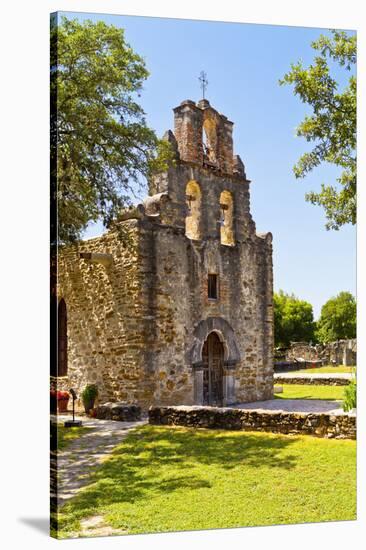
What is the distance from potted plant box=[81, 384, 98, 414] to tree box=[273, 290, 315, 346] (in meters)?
3.17

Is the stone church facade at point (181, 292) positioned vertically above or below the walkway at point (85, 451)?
above

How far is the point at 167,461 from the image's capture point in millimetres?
9258

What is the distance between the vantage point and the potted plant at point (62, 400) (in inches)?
340

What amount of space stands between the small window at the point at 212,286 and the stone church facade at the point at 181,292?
25 mm

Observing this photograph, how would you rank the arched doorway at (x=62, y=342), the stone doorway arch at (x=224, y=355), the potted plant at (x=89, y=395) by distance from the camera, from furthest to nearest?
the stone doorway arch at (x=224, y=355) < the potted plant at (x=89, y=395) < the arched doorway at (x=62, y=342)

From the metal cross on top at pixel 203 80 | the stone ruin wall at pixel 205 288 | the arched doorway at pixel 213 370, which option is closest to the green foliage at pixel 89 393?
the stone ruin wall at pixel 205 288

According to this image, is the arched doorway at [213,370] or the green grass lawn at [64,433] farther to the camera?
the arched doorway at [213,370]

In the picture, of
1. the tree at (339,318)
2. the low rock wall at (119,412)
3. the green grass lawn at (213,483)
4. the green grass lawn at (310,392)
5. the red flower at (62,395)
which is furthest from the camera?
the green grass lawn at (310,392)

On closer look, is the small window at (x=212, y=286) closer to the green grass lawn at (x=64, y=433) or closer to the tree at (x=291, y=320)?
the tree at (x=291, y=320)

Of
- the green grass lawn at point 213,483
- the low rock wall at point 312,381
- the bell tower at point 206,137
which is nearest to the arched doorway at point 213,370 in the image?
the low rock wall at point 312,381

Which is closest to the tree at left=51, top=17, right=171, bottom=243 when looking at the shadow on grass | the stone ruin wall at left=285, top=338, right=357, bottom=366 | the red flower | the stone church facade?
the stone church facade

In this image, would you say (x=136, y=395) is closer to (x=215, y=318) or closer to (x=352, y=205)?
(x=215, y=318)

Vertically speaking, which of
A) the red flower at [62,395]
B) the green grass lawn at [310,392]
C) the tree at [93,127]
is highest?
the tree at [93,127]

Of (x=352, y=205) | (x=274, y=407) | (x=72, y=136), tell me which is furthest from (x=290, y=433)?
(x=72, y=136)
